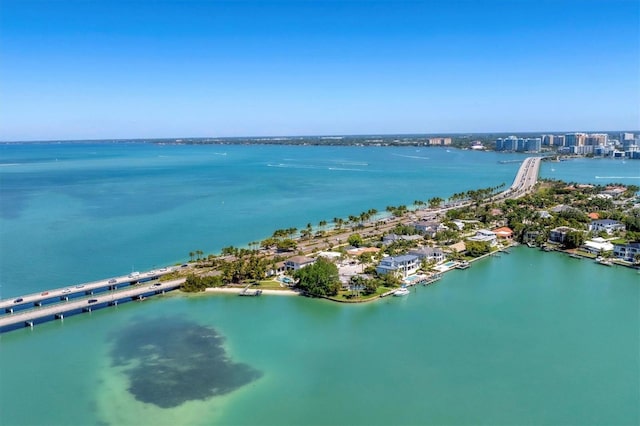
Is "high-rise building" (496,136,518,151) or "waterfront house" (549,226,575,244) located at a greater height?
"high-rise building" (496,136,518,151)

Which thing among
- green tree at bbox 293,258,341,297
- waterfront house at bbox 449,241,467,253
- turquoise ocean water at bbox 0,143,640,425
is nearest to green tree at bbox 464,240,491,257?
waterfront house at bbox 449,241,467,253

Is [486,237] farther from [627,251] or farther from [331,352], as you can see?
[331,352]

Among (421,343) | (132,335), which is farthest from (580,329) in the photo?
(132,335)

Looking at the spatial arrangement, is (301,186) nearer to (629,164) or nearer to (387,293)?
(387,293)

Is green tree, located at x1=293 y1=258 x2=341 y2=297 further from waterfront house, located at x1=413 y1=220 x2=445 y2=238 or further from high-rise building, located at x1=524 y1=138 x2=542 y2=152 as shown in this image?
high-rise building, located at x1=524 y1=138 x2=542 y2=152

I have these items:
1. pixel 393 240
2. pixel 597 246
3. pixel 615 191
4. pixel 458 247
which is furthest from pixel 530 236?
pixel 615 191

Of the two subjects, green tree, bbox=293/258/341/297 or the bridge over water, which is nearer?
the bridge over water
